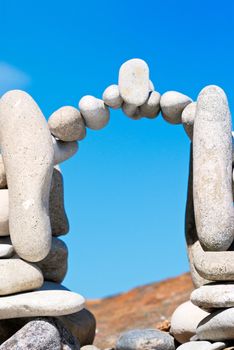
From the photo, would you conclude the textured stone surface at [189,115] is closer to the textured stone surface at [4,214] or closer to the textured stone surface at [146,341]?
the textured stone surface at [4,214]

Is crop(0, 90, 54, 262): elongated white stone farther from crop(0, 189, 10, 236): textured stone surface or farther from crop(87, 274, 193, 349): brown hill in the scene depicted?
crop(87, 274, 193, 349): brown hill

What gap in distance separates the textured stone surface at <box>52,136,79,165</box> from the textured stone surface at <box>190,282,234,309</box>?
2.56 m

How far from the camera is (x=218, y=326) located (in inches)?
314

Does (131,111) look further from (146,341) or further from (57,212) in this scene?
(146,341)

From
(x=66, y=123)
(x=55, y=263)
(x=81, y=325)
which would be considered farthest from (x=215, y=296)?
(x=66, y=123)

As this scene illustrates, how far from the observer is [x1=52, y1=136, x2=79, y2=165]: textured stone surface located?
9.31m

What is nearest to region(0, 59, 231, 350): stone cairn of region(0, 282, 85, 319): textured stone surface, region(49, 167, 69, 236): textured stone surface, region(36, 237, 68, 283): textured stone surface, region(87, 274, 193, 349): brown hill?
region(0, 282, 85, 319): textured stone surface

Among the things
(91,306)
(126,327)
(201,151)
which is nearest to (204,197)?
(201,151)

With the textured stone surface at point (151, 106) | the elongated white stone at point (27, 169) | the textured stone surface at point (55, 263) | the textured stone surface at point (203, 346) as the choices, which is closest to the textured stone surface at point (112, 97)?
the textured stone surface at point (151, 106)

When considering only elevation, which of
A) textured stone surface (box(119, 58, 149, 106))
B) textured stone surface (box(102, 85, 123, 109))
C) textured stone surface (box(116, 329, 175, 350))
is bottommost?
textured stone surface (box(116, 329, 175, 350))

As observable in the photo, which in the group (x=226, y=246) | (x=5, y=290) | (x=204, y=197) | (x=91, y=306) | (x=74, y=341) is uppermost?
(x=204, y=197)

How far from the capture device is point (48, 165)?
8.41 metres

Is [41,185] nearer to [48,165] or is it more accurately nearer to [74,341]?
[48,165]

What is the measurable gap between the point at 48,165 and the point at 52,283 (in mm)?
1789
